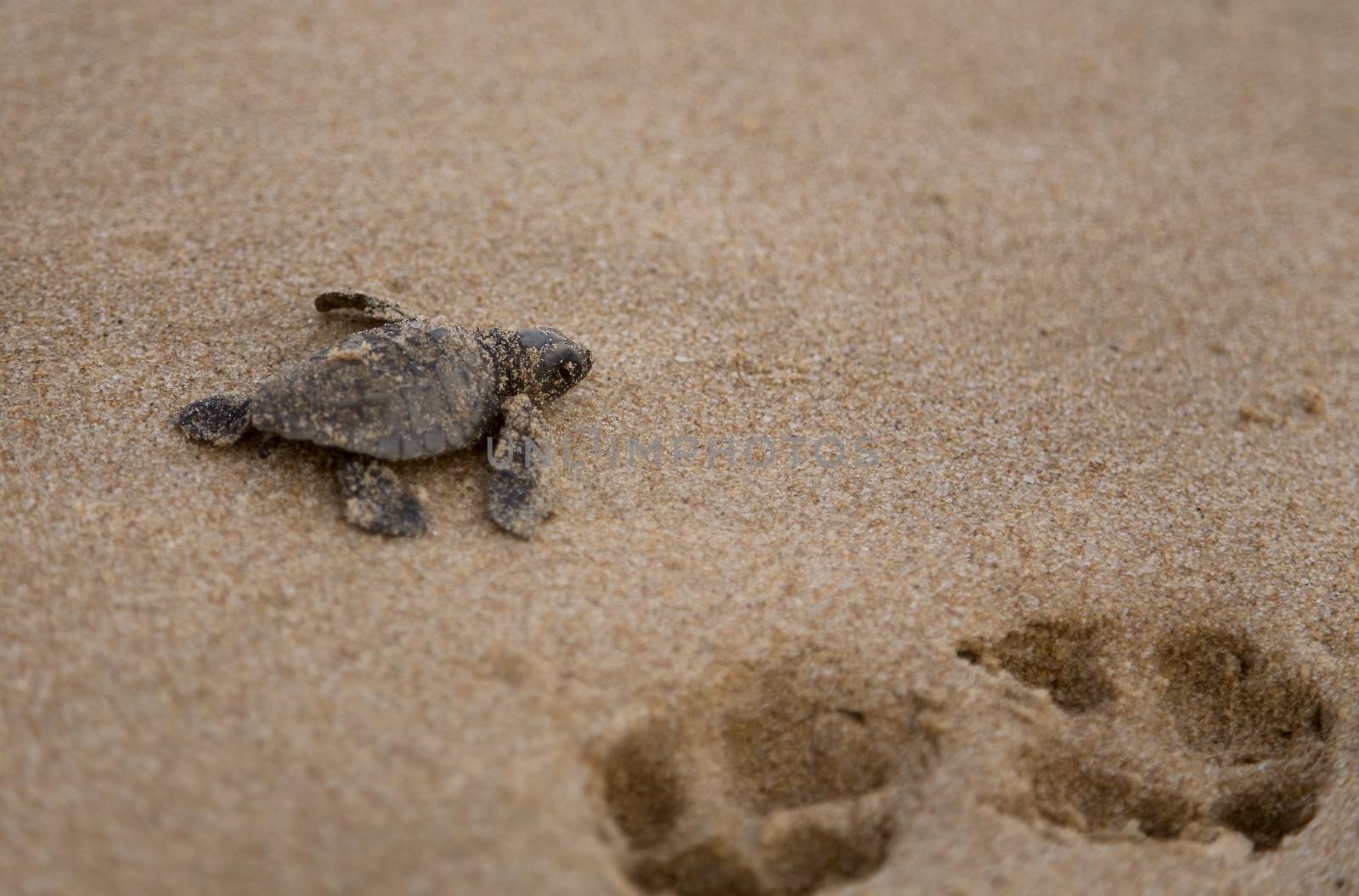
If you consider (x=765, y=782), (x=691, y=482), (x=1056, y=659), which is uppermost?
(x=691, y=482)

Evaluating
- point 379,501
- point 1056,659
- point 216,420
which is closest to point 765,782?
point 1056,659

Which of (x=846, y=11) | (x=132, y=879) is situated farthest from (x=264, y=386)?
(x=846, y=11)

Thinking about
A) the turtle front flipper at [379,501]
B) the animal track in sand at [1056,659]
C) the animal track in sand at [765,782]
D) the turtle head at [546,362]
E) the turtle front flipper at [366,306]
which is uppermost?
the turtle front flipper at [366,306]

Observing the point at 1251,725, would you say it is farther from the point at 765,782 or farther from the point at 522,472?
the point at 522,472

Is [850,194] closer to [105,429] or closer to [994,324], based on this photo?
[994,324]

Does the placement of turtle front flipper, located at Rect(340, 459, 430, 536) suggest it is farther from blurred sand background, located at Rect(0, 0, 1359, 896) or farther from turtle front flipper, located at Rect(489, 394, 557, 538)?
turtle front flipper, located at Rect(489, 394, 557, 538)

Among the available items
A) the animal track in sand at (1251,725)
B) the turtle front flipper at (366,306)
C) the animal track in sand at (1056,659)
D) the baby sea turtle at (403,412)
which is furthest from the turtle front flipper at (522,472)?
the animal track in sand at (1251,725)

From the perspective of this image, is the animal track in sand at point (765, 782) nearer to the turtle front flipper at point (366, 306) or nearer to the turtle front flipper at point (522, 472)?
the turtle front flipper at point (522, 472)
